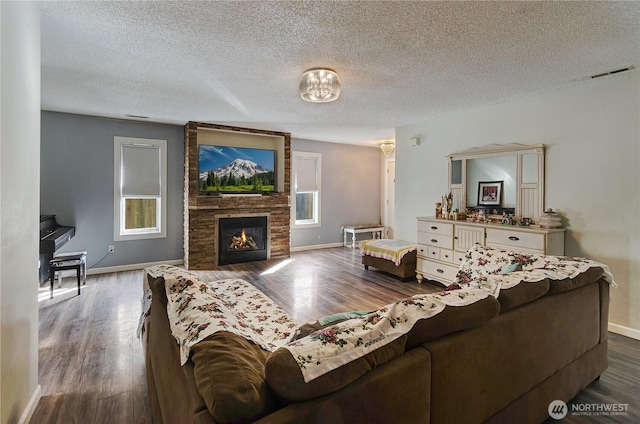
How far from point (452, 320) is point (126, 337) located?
115 inches

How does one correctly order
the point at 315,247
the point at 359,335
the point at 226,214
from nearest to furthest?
1. the point at 359,335
2. the point at 226,214
3. the point at 315,247

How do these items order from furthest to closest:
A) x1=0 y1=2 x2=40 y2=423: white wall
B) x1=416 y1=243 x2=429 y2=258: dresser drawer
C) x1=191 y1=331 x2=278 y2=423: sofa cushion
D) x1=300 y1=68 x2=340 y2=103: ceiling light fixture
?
x1=416 y1=243 x2=429 y2=258: dresser drawer, x1=300 y1=68 x2=340 y2=103: ceiling light fixture, x1=0 y1=2 x2=40 y2=423: white wall, x1=191 y1=331 x2=278 y2=423: sofa cushion

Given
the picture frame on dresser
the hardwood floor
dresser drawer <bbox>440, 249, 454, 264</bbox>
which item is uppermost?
the picture frame on dresser

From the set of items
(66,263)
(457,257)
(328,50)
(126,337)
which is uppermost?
(328,50)

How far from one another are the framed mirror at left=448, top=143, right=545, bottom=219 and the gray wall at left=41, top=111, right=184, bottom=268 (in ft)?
15.8

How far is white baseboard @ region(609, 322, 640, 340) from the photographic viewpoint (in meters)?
2.95

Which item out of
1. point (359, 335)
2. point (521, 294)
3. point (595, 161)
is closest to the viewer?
point (359, 335)

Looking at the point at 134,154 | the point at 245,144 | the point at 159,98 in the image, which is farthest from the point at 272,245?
the point at 159,98

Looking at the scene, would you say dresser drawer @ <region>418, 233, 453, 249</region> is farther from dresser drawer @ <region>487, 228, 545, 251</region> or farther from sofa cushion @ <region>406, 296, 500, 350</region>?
sofa cushion @ <region>406, 296, 500, 350</region>

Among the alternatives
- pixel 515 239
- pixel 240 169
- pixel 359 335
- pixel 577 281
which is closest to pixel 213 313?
pixel 359 335

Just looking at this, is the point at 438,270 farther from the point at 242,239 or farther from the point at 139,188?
the point at 139,188

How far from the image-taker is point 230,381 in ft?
3.01

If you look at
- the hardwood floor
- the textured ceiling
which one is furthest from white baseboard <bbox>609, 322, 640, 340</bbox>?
the textured ceiling

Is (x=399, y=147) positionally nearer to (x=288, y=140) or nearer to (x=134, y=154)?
(x=288, y=140)
